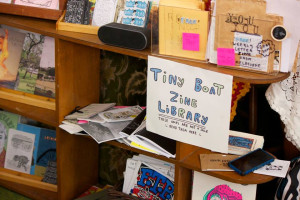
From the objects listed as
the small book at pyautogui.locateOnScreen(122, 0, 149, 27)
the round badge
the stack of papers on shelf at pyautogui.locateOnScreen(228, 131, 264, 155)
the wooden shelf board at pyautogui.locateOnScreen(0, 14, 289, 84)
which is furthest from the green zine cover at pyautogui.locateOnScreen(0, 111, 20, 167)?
the round badge

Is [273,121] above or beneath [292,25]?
beneath

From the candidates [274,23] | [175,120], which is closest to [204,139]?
[175,120]

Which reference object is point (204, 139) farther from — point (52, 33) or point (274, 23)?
point (52, 33)

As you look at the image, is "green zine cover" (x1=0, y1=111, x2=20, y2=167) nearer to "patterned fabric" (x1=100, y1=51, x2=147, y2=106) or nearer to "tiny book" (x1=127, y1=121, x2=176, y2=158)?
"patterned fabric" (x1=100, y1=51, x2=147, y2=106)

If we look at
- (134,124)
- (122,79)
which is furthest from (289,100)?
(122,79)

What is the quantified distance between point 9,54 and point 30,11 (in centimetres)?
44

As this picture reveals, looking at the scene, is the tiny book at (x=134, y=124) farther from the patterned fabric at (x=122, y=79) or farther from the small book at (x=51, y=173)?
the small book at (x=51, y=173)

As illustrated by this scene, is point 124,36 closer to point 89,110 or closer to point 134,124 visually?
point 134,124

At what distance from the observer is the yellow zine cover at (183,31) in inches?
69.2

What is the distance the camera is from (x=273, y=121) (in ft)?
8.70

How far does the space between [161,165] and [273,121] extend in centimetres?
79

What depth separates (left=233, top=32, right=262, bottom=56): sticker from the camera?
1.67 metres

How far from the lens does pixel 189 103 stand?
6.07 feet

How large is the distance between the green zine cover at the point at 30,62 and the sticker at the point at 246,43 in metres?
1.20
